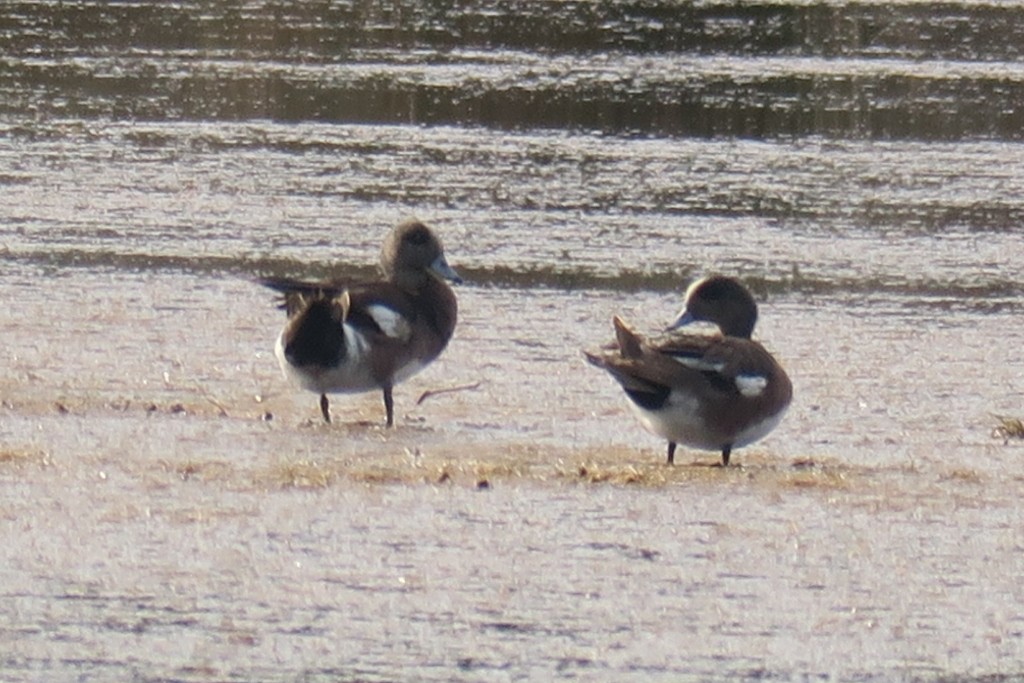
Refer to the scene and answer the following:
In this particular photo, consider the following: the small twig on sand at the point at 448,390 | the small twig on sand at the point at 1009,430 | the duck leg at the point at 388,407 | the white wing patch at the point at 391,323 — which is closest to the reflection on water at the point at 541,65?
the small twig on sand at the point at 448,390

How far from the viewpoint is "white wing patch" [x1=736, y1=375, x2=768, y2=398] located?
7.77m

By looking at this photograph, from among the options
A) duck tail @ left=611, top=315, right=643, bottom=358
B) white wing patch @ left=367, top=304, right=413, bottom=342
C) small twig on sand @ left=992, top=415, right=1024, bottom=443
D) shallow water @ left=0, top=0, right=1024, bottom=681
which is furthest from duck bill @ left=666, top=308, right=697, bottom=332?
small twig on sand @ left=992, top=415, right=1024, bottom=443

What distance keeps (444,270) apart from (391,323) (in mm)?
854

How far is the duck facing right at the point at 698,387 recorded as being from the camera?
7.73 meters

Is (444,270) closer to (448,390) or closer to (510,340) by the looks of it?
(510,340)

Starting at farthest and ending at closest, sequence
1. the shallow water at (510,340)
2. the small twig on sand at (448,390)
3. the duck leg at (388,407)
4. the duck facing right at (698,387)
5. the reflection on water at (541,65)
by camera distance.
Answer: the reflection on water at (541,65) < the small twig on sand at (448,390) < the duck leg at (388,407) < the duck facing right at (698,387) < the shallow water at (510,340)

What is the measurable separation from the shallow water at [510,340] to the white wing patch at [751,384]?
33cm

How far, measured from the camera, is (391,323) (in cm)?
888

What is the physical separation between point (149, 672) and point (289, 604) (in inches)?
23.8

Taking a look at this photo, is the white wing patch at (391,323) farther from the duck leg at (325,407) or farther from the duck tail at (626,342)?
the duck tail at (626,342)

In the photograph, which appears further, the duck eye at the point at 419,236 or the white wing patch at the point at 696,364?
the duck eye at the point at 419,236

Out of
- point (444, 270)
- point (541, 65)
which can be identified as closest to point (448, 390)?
point (444, 270)

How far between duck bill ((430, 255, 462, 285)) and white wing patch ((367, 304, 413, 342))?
2.12ft

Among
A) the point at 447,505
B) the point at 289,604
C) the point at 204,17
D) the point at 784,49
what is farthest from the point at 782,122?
the point at 289,604
